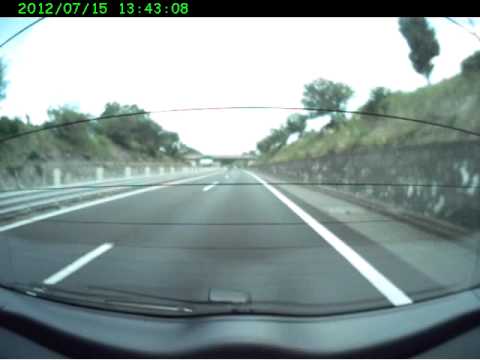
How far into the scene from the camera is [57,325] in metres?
2.15

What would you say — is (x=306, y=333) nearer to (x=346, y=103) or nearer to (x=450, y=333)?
(x=450, y=333)

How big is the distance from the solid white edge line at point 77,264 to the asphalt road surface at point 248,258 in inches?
0.6

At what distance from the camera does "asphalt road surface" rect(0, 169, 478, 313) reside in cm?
325

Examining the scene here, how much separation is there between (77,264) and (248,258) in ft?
7.45

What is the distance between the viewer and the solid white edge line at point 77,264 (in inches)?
141

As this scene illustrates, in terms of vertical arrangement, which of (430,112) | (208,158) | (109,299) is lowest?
Answer: (109,299)

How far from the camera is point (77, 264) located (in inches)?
165

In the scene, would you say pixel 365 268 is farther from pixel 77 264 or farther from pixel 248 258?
pixel 77 264

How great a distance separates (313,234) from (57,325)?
4.82 metres

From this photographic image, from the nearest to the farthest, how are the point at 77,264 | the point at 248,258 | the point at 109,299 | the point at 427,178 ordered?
1. the point at 109,299
2. the point at 77,264
3. the point at 248,258
4. the point at 427,178

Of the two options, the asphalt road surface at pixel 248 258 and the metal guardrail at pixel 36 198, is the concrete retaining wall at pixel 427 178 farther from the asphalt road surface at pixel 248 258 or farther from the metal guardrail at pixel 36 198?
the metal guardrail at pixel 36 198

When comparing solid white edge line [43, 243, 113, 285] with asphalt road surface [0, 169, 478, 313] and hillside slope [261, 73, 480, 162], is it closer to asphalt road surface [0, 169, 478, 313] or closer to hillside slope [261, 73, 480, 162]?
asphalt road surface [0, 169, 478, 313]

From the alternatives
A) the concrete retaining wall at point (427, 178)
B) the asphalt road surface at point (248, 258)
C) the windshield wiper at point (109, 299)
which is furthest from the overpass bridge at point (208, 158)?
the windshield wiper at point (109, 299)

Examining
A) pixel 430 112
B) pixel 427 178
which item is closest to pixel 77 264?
pixel 427 178
